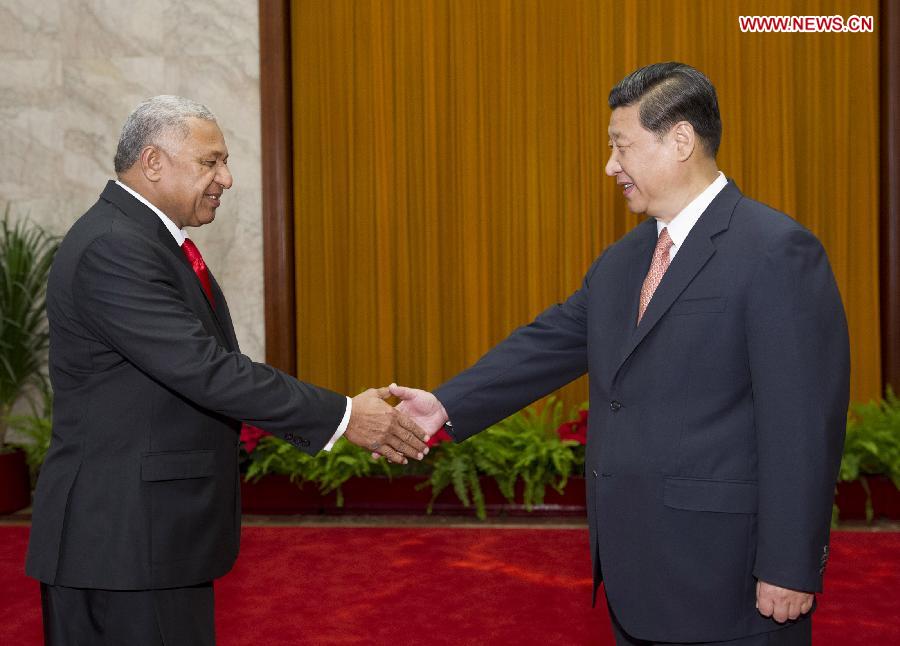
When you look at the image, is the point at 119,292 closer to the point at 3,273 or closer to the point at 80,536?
the point at 80,536

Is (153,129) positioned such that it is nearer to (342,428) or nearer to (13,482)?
(342,428)

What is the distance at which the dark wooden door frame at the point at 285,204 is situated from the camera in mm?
6023

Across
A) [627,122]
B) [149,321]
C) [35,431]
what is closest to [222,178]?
[149,321]

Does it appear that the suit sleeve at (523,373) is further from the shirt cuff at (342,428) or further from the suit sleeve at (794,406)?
the suit sleeve at (794,406)

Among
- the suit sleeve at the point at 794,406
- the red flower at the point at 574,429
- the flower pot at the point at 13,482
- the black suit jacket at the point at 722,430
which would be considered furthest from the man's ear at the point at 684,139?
the flower pot at the point at 13,482

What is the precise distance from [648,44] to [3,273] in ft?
13.5

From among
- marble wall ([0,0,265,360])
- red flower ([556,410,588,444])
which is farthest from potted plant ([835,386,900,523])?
marble wall ([0,0,265,360])

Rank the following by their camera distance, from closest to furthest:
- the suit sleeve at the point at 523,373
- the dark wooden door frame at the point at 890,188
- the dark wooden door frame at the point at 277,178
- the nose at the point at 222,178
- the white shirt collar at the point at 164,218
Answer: the white shirt collar at the point at 164,218
the nose at the point at 222,178
the suit sleeve at the point at 523,373
the dark wooden door frame at the point at 890,188
the dark wooden door frame at the point at 277,178

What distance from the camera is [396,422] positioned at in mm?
3016

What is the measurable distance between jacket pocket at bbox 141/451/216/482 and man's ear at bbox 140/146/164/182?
665 mm

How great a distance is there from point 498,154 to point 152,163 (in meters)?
4.12

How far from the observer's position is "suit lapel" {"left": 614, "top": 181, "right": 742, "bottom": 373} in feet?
6.48

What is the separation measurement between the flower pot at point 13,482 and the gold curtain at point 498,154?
177 cm

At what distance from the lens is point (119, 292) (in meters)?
2.16
